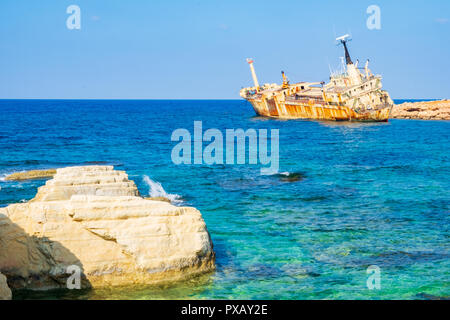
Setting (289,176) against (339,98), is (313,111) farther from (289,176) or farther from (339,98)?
(289,176)

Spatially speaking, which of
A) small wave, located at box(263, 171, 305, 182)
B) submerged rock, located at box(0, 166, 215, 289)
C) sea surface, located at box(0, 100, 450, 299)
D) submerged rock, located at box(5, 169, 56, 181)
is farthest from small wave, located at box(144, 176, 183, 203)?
submerged rock, located at box(0, 166, 215, 289)

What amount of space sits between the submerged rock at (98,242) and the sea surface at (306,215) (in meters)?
0.41

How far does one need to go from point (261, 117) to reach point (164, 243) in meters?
92.0

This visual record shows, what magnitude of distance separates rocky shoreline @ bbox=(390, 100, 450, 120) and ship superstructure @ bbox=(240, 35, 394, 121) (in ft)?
62.4

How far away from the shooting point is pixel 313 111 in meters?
81.2

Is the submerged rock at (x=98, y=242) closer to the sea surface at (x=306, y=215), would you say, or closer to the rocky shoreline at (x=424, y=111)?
the sea surface at (x=306, y=215)

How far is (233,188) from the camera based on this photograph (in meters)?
27.6

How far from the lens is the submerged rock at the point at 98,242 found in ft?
38.9

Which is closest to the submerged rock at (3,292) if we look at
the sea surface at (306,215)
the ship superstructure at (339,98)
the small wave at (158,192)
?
the sea surface at (306,215)

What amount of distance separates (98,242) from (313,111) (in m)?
71.8

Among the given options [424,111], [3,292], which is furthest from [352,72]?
[3,292]

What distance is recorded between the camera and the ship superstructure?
72438 millimetres

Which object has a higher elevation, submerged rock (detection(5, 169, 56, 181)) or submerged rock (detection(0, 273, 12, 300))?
submerged rock (detection(5, 169, 56, 181))

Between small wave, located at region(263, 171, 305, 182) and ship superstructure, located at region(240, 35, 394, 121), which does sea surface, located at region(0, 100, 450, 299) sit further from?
ship superstructure, located at region(240, 35, 394, 121)
